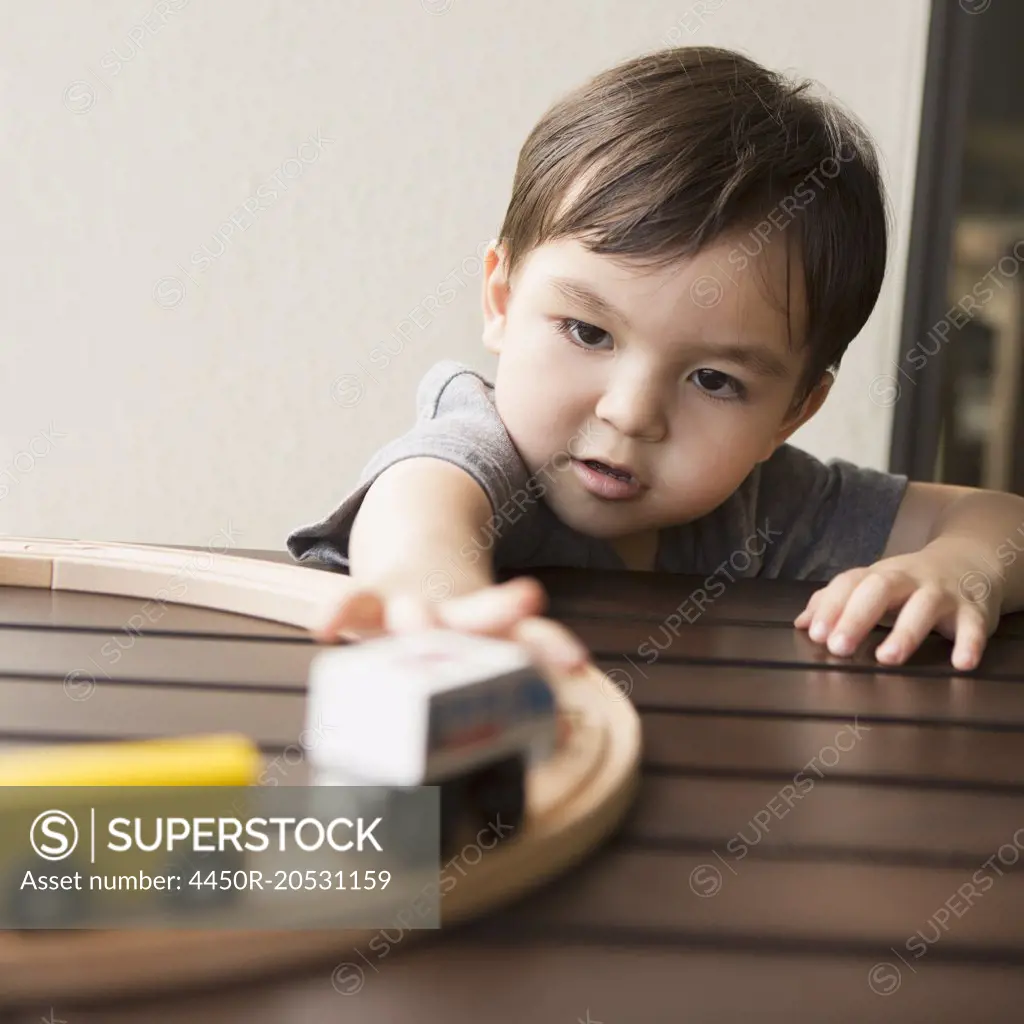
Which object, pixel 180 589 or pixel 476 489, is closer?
pixel 180 589

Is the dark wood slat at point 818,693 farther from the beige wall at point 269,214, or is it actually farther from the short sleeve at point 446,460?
the beige wall at point 269,214

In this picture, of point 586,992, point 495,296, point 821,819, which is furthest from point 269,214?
point 586,992

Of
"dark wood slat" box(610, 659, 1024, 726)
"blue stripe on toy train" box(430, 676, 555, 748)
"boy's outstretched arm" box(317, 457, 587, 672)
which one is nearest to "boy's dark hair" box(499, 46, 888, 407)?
"boy's outstretched arm" box(317, 457, 587, 672)

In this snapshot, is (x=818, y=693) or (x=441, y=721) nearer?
(x=441, y=721)

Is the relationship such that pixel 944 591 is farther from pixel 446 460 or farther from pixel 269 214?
→ pixel 269 214

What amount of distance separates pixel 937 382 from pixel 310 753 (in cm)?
203

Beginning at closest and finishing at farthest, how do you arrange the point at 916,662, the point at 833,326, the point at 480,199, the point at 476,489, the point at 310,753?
the point at 310,753 → the point at 916,662 → the point at 476,489 → the point at 833,326 → the point at 480,199

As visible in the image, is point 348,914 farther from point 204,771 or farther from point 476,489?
point 476,489

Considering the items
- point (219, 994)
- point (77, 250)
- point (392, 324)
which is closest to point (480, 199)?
point (392, 324)

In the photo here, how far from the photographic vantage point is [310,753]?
499 mm

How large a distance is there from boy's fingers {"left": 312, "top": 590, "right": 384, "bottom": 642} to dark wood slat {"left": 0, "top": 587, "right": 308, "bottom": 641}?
19cm

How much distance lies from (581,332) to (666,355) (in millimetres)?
76

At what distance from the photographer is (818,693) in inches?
26.8

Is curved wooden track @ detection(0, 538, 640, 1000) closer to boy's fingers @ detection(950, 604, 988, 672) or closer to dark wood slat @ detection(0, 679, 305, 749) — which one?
dark wood slat @ detection(0, 679, 305, 749)
